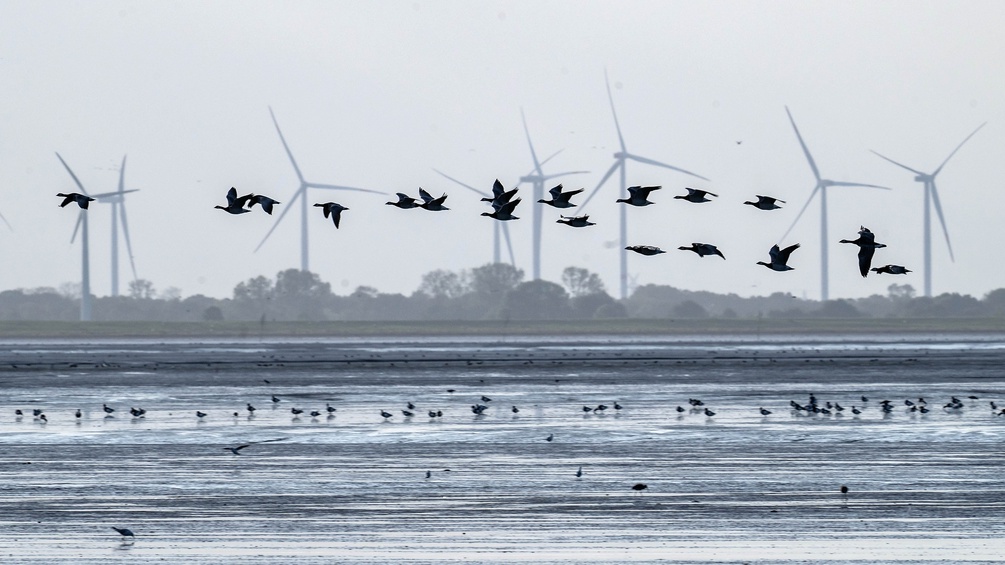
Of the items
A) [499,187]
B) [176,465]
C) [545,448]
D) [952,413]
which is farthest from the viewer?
[952,413]

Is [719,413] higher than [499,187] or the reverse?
the reverse

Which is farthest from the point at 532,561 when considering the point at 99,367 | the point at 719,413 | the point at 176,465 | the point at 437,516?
the point at 99,367

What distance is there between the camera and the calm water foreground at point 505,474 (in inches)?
932

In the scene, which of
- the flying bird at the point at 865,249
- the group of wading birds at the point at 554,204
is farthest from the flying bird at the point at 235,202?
the flying bird at the point at 865,249

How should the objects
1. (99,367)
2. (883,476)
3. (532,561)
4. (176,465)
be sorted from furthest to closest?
(99,367), (176,465), (883,476), (532,561)

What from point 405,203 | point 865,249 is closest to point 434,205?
point 405,203

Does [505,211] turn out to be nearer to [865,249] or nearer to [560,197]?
[560,197]

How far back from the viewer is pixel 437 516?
26.5 metres

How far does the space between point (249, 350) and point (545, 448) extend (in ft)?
260

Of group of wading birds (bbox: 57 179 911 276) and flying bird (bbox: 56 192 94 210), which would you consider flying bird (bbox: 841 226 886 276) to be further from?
flying bird (bbox: 56 192 94 210)

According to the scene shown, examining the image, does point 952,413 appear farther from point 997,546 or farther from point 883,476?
point 997,546

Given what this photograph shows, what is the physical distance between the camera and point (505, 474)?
105 feet

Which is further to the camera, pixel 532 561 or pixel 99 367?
pixel 99 367

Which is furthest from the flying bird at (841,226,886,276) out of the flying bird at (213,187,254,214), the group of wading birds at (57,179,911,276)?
the flying bird at (213,187,254,214)
